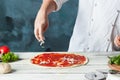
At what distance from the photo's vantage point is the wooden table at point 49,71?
58.1 inches

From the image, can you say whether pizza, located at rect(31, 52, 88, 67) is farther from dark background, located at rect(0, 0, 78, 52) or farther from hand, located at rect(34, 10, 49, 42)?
dark background, located at rect(0, 0, 78, 52)

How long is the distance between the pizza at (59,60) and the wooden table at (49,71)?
0.11 feet

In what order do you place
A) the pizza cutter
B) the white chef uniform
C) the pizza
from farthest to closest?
the white chef uniform
the pizza
the pizza cutter

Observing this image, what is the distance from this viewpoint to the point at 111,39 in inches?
82.0

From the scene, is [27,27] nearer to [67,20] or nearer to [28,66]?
[67,20]

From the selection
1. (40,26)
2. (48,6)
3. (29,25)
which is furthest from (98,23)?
(29,25)

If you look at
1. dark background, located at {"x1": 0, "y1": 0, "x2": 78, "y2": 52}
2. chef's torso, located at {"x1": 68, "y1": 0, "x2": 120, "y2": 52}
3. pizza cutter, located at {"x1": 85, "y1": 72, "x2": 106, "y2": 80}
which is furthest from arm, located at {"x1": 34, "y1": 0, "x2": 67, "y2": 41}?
dark background, located at {"x1": 0, "y1": 0, "x2": 78, "y2": 52}

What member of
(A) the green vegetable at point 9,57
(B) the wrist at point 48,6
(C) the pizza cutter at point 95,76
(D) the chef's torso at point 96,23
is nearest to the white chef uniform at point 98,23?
(D) the chef's torso at point 96,23

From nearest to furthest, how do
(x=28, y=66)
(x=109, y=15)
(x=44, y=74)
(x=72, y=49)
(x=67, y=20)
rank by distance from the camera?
(x=44, y=74)
(x=28, y=66)
(x=109, y=15)
(x=72, y=49)
(x=67, y=20)

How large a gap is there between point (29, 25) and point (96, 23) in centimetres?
93

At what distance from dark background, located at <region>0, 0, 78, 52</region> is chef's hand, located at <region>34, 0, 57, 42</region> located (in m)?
0.87

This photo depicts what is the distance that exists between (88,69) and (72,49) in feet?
2.09

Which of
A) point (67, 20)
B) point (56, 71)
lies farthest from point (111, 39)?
point (67, 20)

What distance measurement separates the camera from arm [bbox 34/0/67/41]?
1.73m
